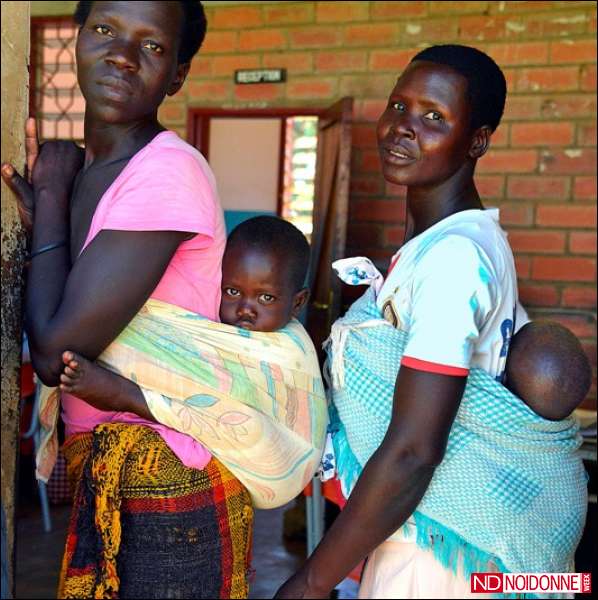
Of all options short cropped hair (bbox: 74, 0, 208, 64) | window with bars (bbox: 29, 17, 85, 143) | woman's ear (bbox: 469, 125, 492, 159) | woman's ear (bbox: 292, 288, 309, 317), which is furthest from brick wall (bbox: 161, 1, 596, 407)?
short cropped hair (bbox: 74, 0, 208, 64)

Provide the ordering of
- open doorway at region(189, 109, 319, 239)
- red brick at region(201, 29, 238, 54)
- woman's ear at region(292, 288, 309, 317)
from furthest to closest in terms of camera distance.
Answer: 1. open doorway at region(189, 109, 319, 239)
2. red brick at region(201, 29, 238, 54)
3. woman's ear at region(292, 288, 309, 317)

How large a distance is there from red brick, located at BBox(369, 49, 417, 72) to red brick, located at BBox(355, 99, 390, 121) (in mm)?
196

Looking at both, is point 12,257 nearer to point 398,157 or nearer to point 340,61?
point 398,157

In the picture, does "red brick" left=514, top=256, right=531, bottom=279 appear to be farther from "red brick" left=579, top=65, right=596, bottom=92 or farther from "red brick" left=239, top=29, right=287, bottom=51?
"red brick" left=239, top=29, right=287, bottom=51

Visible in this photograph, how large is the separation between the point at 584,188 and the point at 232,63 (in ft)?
7.52

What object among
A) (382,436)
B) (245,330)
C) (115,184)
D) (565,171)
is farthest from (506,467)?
(565,171)

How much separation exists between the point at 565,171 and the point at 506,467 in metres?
3.16

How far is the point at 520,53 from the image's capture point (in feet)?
14.3

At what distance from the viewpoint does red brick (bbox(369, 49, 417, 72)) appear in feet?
15.0

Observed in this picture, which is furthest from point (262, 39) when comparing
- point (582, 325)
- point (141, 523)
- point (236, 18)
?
point (141, 523)

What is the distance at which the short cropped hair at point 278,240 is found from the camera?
1881 mm

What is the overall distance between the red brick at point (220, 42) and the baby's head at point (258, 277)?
344 centimetres

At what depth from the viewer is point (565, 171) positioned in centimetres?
434

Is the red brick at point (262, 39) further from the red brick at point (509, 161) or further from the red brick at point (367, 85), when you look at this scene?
the red brick at point (509, 161)
